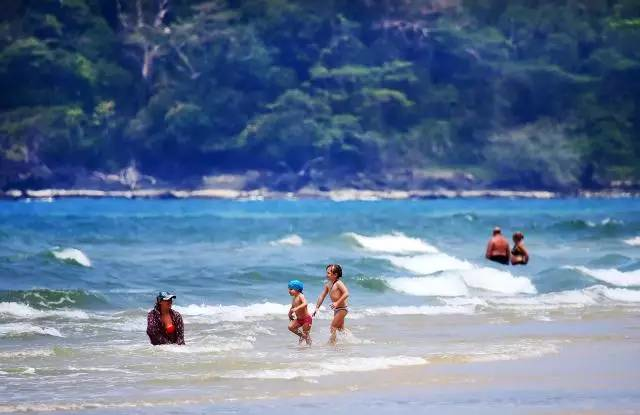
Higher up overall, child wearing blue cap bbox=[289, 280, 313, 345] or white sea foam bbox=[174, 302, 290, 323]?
child wearing blue cap bbox=[289, 280, 313, 345]

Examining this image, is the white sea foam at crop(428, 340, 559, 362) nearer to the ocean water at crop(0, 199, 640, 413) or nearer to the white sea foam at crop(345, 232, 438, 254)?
the ocean water at crop(0, 199, 640, 413)

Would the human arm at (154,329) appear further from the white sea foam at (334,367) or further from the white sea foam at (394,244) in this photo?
the white sea foam at (394,244)

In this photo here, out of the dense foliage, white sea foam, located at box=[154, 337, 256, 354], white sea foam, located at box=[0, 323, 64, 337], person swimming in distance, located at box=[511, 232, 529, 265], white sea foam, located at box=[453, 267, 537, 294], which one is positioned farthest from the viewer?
the dense foliage

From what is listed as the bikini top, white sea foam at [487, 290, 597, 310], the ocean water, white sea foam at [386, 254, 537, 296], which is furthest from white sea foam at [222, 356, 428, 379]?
white sea foam at [386, 254, 537, 296]

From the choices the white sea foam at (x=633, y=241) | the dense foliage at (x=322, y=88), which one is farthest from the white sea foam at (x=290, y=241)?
the dense foliage at (x=322, y=88)

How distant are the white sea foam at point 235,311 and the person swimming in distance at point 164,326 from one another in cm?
343

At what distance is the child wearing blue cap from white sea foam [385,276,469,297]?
24.7ft

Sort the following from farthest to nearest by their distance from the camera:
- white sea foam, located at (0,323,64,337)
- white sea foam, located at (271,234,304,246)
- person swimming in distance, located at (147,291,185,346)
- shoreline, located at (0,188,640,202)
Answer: shoreline, located at (0,188,640,202), white sea foam, located at (271,234,304,246), white sea foam, located at (0,323,64,337), person swimming in distance, located at (147,291,185,346)

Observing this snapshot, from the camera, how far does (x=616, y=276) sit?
2448 centimetres

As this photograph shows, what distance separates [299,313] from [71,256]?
1413cm

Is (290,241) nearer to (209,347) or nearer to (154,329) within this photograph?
(209,347)

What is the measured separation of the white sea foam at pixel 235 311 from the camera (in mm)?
17703

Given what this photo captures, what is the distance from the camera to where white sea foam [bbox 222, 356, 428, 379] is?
12258 millimetres

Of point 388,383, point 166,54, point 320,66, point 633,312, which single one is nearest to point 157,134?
point 166,54
